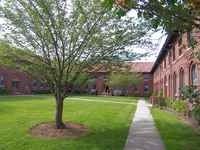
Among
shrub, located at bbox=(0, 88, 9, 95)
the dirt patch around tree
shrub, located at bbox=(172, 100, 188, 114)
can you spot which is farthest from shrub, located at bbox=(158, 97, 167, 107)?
shrub, located at bbox=(0, 88, 9, 95)

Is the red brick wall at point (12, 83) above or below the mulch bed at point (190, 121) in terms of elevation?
above

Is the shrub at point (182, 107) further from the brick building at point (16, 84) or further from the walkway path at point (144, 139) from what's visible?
the brick building at point (16, 84)

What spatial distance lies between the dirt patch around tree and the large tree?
0.52m

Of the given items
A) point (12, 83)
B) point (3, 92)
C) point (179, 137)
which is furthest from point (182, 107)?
point (12, 83)

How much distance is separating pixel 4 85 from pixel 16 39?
154 feet

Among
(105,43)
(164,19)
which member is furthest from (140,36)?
(164,19)

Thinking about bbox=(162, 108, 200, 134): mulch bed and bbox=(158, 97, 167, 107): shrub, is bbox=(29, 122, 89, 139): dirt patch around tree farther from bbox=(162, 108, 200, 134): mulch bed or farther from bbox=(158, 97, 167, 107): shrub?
bbox=(158, 97, 167, 107): shrub

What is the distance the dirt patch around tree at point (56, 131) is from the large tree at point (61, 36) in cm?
52

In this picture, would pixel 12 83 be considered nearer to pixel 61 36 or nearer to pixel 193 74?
pixel 193 74

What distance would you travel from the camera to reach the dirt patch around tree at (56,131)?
439 inches

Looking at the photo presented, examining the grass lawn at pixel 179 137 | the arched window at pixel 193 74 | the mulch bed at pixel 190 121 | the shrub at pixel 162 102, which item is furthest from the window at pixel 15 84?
the grass lawn at pixel 179 137

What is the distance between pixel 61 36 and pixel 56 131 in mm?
3610

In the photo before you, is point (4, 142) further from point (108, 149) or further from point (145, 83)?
point (145, 83)

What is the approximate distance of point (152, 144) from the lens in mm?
A: 9711
